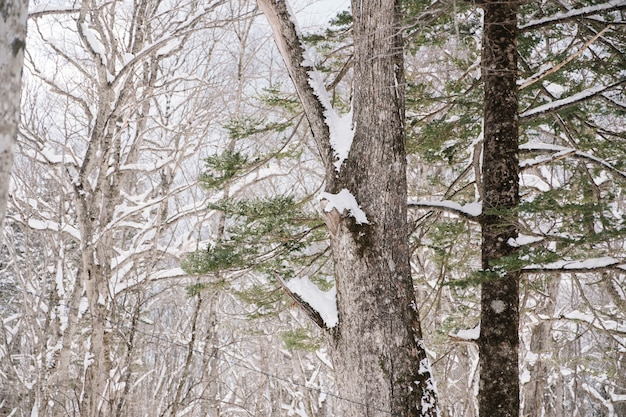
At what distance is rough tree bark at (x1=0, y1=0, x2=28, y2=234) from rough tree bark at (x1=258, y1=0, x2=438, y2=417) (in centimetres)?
251

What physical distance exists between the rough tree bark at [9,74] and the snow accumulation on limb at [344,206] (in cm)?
256

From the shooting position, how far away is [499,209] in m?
3.74

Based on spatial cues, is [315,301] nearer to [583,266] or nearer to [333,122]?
[333,122]

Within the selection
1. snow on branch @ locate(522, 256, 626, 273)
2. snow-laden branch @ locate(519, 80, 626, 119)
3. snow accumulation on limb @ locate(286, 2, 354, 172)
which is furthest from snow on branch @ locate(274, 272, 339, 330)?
snow-laden branch @ locate(519, 80, 626, 119)

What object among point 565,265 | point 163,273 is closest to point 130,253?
point 163,273

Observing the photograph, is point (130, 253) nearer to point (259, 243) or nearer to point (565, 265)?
point (259, 243)

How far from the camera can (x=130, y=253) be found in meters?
7.55

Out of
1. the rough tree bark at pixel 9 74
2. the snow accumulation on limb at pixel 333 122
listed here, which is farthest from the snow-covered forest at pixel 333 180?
the rough tree bark at pixel 9 74

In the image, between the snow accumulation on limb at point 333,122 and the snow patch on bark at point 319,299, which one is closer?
the snow patch on bark at point 319,299

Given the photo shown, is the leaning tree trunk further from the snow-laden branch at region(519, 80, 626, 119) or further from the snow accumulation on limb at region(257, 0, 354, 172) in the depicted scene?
the snow accumulation on limb at region(257, 0, 354, 172)

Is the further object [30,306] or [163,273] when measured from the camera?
[163,273]

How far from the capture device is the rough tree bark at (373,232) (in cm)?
325

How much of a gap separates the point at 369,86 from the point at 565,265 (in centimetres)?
186

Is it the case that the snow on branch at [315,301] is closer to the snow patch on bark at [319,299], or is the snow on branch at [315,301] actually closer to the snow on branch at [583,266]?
the snow patch on bark at [319,299]
